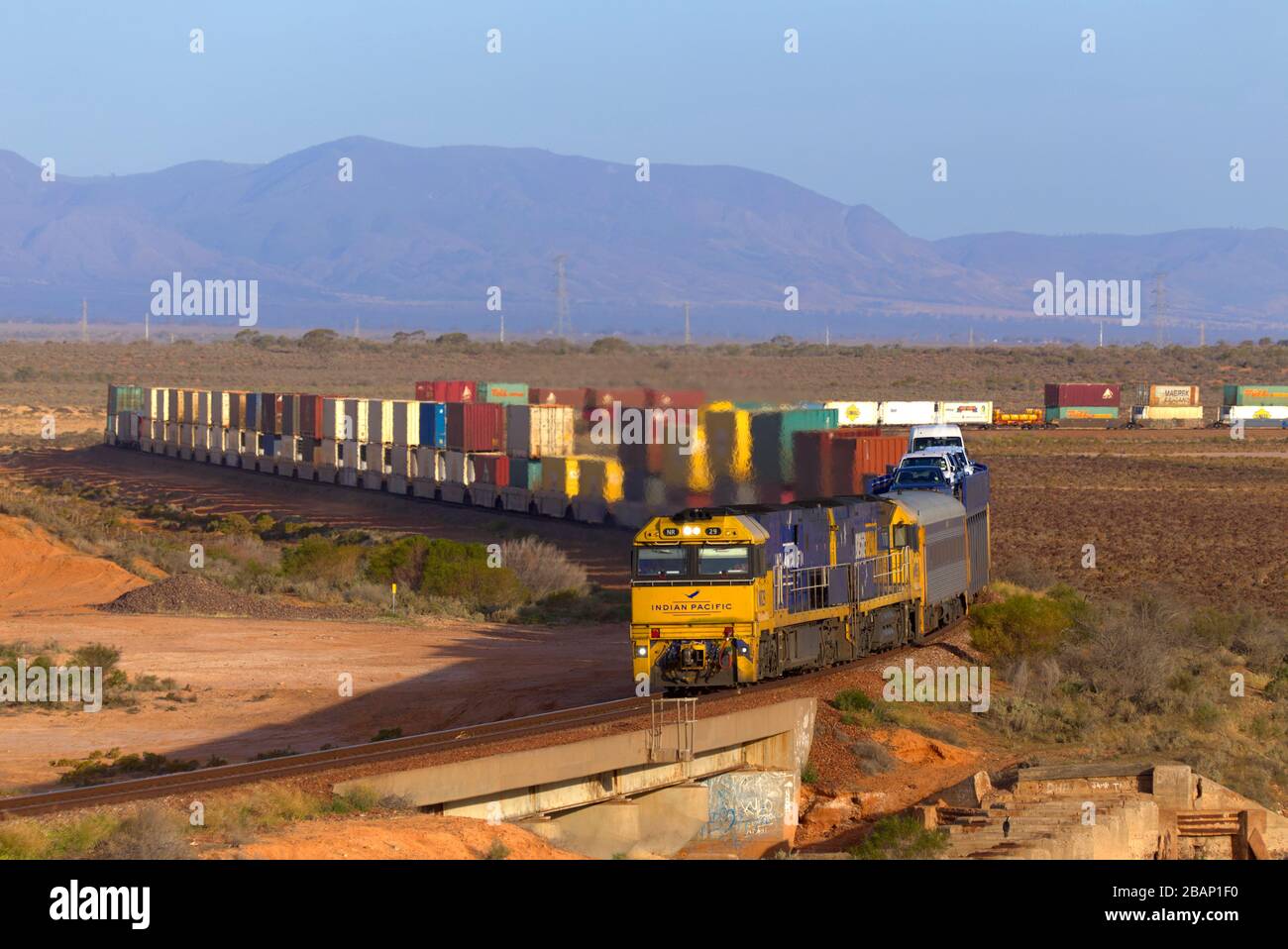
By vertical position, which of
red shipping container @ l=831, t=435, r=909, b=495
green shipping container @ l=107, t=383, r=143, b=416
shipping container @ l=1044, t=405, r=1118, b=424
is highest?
green shipping container @ l=107, t=383, r=143, b=416

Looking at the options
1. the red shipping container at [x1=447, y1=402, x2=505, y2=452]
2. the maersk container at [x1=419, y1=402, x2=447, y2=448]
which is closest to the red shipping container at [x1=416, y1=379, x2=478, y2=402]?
the maersk container at [x1=419, y1=402, x2=447, y2=448]

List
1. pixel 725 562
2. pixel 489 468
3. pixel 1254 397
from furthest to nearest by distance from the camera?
pixel 1254 397 < pixel 489 468 < pixel 725 562

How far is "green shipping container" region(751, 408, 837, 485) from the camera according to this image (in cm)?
5119

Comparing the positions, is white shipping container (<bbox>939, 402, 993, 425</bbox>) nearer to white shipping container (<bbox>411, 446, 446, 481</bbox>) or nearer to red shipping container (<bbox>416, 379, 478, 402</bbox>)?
red shipping container (<bbox>416, 379, 478, 402</bbox>)

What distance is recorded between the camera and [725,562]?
25.5 meters

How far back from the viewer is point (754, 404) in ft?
169

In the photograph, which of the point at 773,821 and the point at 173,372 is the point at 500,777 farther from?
the point at 173,372

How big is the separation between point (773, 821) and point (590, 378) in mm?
38910

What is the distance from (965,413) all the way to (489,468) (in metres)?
66.4

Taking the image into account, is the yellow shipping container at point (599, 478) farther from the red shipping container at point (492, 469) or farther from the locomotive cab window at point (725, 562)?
the locomotive cab window at point (725, 562)

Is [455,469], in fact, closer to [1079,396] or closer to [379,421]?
[379,421]

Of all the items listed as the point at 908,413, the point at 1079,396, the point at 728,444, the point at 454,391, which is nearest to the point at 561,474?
the point at 728,444

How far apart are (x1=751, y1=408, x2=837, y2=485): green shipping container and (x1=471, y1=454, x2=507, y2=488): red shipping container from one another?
55.1 feet
